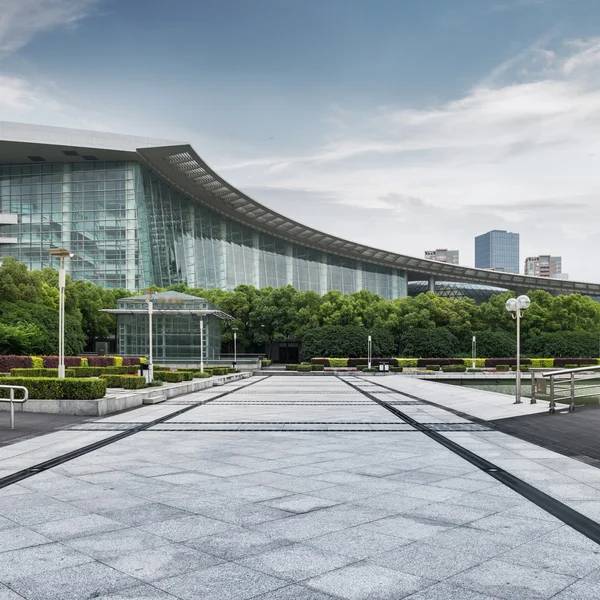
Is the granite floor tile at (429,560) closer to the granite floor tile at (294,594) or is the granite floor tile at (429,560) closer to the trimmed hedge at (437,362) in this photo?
the granite floor tile at (294,594)

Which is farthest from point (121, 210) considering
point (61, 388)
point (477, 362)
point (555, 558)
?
point (555, 558)

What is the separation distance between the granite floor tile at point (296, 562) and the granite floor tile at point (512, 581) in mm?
955

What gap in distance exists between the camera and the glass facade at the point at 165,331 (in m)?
54.4

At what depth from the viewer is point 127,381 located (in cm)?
2344

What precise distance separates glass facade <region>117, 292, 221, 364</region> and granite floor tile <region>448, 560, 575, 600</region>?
5027 cm

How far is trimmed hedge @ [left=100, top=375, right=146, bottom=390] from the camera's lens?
76.2 ft

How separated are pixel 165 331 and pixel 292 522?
50.3 m

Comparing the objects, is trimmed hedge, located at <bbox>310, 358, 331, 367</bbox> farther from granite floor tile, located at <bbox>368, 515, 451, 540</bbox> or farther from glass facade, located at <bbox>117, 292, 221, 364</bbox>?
granite floor tile, located at <bbox>368, 515, 451, 540</bbox>

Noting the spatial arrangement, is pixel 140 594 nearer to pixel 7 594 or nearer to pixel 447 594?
pixel 7 594

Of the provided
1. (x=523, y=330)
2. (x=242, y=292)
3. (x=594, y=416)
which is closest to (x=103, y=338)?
(x=242, y=292)

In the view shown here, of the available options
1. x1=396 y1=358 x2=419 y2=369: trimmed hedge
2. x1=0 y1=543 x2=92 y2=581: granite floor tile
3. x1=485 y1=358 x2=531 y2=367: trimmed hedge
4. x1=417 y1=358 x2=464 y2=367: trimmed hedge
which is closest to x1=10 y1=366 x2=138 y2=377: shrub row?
x1=0 y1=543 x2=92 y2=581: granite floor tile

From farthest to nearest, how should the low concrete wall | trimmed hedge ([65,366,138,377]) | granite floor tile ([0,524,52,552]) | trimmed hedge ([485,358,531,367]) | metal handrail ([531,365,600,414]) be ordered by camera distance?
trimmed hedge ([485,358,531,367]), trimmed hedge ([65,366,138,377]), the low concrete wall, metal handrail ([531,365,600,414]), granite floor tile ([0,524,52,552])

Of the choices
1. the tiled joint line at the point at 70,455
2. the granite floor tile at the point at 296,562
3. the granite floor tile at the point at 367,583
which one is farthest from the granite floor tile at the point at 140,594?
the tiled joint line at the point at 70,455

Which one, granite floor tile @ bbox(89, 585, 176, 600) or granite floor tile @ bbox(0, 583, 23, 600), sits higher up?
granite floor tile @ bbox(0, 583, 23, 600)
